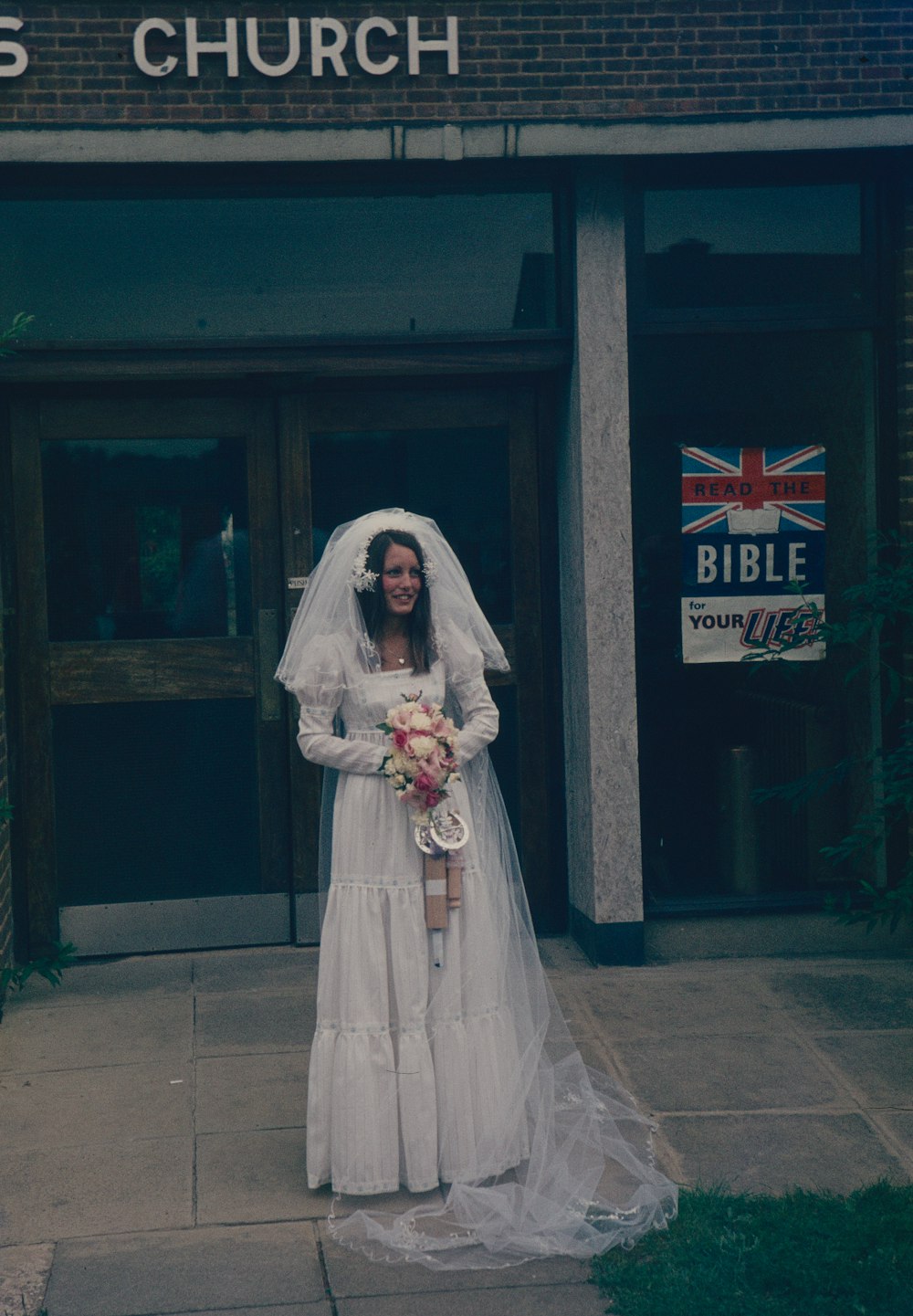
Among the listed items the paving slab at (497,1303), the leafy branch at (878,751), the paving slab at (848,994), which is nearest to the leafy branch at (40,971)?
the paving slab at (497,1303)

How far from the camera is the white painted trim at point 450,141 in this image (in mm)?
6148

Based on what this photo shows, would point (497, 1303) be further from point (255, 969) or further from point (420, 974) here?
point (255, 969)

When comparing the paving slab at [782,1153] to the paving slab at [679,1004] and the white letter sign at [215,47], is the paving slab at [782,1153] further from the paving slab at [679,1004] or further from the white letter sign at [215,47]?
the white letter sign at [215,47]

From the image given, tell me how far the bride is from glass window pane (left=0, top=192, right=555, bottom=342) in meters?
2.31

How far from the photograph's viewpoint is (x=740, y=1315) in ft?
11.8

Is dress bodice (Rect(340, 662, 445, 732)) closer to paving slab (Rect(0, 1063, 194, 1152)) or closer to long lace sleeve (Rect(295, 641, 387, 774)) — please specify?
long lace sleeve (Rect(295, 641, 387, 774))

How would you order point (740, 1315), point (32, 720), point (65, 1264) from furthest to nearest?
point (32, 720) → point (65, 1264) → point (740, 1315)

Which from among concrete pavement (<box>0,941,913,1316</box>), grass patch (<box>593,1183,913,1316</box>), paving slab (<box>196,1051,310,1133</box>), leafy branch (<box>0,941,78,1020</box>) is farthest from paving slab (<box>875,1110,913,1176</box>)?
leafy branch (<box>0,941,78,1020</box>)

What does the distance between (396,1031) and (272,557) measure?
297cm

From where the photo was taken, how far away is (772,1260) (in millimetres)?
3855

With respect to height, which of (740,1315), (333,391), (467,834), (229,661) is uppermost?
(333,391)

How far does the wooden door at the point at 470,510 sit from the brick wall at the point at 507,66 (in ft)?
4.20

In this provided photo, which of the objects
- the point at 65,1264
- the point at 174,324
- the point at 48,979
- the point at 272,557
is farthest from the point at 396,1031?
the point at 174,324

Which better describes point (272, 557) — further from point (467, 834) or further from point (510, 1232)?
point (510, 1232)
